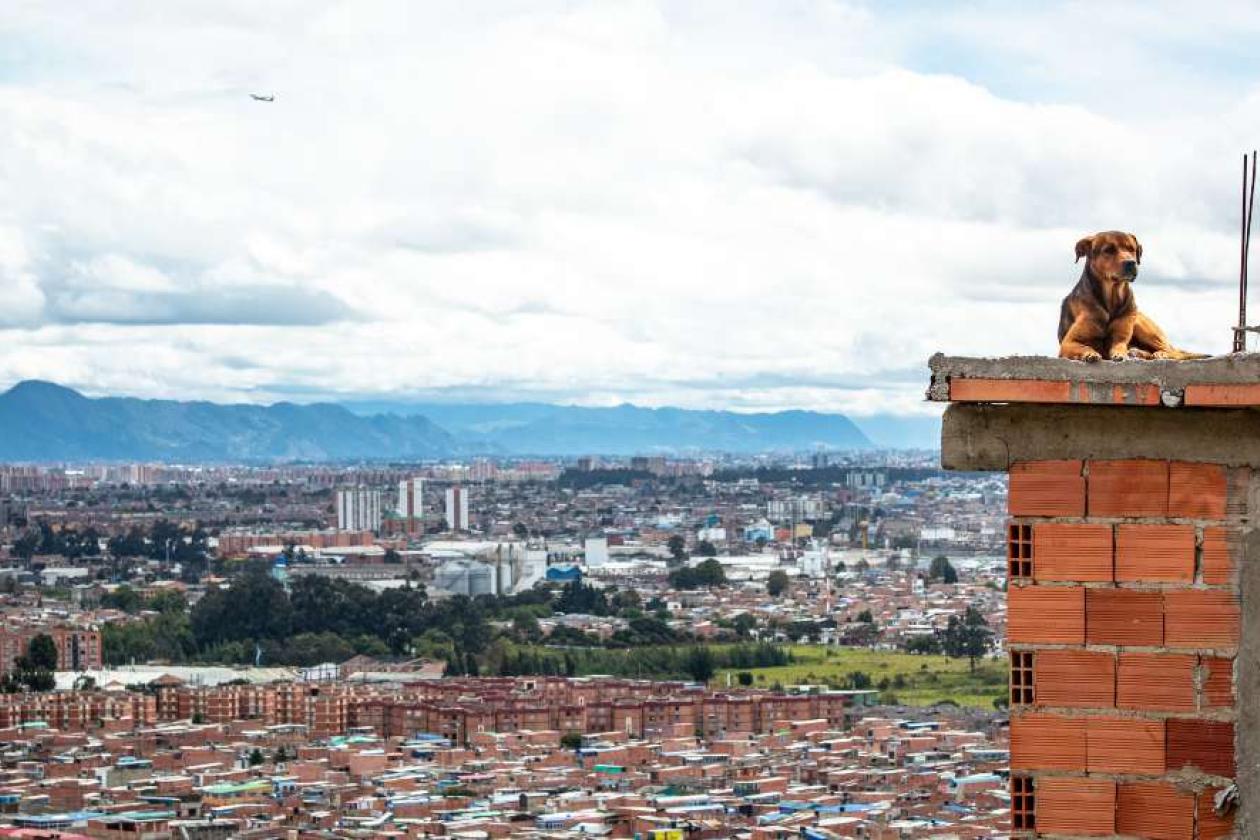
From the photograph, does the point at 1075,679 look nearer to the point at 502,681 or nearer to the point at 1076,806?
the point at 1076,806

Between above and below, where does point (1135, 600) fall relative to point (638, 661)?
above

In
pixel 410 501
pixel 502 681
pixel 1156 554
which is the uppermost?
pixel 1156 554

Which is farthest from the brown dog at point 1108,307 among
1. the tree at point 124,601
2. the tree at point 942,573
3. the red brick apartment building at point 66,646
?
the tree at point 942,573

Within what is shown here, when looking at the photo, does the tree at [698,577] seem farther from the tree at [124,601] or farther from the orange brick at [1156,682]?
the orange brick at [1156,682]

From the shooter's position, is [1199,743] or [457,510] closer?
[1199,743]

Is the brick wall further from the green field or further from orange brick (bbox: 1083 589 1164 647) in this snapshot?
the green field

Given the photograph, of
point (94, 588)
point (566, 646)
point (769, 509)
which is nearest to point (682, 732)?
point (566, 646)


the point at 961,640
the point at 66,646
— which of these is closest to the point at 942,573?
the point at 961,640
